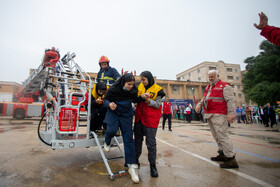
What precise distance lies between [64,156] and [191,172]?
2.71m

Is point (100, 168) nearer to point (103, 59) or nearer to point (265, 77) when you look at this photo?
point (103, 59)

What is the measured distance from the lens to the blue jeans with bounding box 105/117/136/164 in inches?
90.0

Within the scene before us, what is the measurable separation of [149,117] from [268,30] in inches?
→ 79.5

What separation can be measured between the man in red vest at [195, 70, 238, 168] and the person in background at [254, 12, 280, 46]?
4.05ft

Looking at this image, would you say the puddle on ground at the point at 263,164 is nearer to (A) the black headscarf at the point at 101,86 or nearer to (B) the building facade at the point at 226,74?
(A) the black headscarf at the point at 101,86

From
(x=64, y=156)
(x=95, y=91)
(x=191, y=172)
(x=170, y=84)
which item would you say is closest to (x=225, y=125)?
(x=191, y=172)

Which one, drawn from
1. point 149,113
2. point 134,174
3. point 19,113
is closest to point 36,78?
point 19,113

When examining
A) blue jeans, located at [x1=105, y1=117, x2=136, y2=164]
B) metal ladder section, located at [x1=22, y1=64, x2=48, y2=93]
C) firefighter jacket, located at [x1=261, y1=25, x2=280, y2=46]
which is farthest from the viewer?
metal ladder section, located at [x1=22, y1=64, x2=48, y2=93]

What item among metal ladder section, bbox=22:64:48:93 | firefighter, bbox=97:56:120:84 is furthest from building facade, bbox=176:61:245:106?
firefighter, bbox=97:56:120:84

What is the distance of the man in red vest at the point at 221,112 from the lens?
2.74m

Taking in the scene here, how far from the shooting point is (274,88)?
2020cm

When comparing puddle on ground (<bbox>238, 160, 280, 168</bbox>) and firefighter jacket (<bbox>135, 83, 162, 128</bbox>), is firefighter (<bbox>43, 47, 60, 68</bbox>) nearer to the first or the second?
firefighter jacket (<bbox>135, 83, 162, 128</bbox>)

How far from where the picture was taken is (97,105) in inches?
122

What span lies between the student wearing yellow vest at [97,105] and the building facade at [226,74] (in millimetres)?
43884
